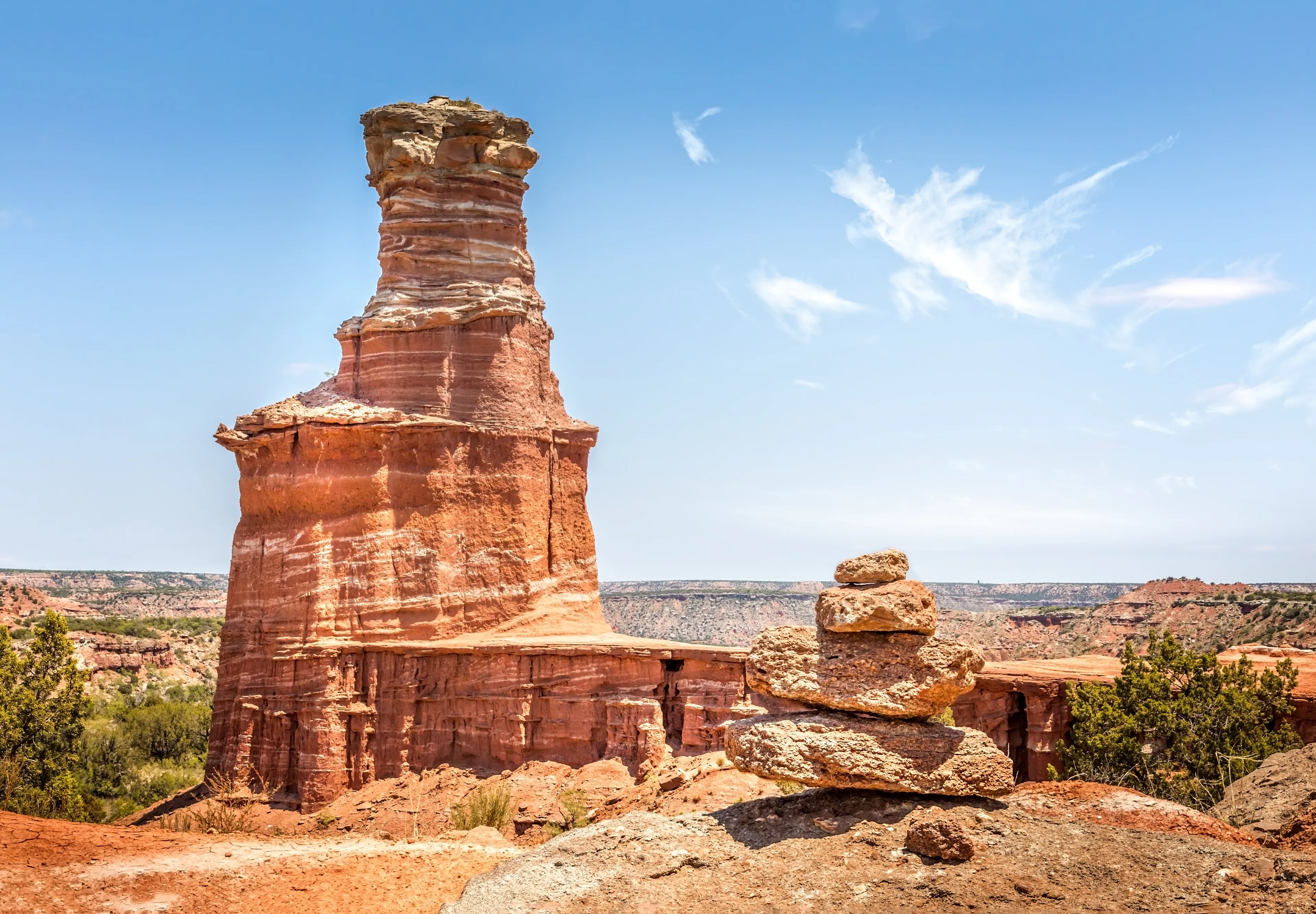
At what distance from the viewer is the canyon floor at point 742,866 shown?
9930 millimetres

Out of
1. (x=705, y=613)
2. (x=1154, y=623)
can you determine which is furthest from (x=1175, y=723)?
(x=705, y=613)

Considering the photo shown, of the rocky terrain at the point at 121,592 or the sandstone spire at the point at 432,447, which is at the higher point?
the sandstone spire at the point at 432,447

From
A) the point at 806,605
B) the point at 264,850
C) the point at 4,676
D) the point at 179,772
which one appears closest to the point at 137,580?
the point at 806,605

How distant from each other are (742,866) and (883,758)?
6.70 feet

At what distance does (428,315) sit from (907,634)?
23063mm

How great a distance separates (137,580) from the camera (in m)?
167

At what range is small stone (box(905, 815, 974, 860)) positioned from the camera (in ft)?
35.0

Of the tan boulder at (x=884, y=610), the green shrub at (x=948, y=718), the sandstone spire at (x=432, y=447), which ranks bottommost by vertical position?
the green shrub at (x=948, y=718)

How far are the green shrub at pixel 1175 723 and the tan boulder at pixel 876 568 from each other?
918 centimetres

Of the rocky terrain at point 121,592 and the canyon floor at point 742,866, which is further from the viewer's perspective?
the rocky terrain at point 121,592

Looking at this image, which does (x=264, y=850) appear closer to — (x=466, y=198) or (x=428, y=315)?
(x=428, y=315)

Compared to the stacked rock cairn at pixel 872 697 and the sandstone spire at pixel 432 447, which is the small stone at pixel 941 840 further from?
the sandstone spire at pixel 432 447

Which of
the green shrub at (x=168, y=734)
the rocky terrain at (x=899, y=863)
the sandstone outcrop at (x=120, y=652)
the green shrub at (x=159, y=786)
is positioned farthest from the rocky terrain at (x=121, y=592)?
the rocky terrain at (x=899, y=863)

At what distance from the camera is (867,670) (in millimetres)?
12750
